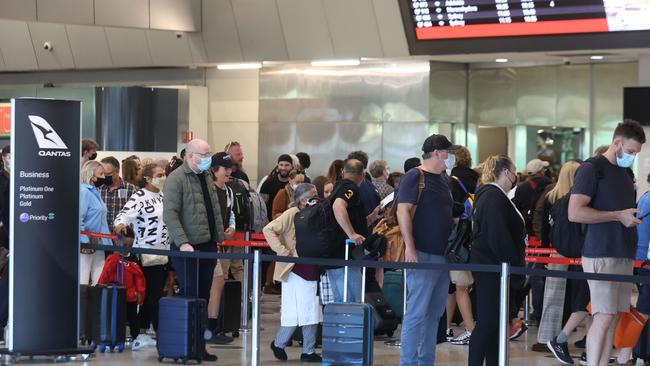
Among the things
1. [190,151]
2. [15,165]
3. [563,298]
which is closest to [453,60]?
[563,298]

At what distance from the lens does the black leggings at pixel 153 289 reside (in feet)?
38.8

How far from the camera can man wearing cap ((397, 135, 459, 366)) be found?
9188 millimetres

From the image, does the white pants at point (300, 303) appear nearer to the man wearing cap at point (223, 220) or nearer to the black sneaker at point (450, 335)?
the man wearing cap at point (223, 220)

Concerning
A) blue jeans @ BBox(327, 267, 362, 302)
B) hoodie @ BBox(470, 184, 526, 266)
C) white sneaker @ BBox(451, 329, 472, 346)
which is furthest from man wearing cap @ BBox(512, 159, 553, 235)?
hoodie @ BBox(470, 184, 526, 266)

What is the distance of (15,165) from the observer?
32.6ft

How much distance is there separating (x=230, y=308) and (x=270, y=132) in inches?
391

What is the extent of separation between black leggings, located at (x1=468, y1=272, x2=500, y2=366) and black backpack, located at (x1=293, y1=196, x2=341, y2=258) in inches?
80.1

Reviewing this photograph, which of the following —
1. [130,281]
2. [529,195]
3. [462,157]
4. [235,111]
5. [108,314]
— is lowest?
[108,314]

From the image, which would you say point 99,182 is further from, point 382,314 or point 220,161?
point 382,314

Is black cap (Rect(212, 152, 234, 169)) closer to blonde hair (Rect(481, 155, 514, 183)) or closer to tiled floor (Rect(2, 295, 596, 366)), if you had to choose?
tiled floor (Rect(2, 295, 596, 366))

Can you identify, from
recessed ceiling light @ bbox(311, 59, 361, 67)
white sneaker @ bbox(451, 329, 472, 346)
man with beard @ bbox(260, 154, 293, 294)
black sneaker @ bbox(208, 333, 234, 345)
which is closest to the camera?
black sneaker @ bbox(208, 333, 234, 345)

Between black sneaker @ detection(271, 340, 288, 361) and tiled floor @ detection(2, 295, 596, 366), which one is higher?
black sneaker @ detection(271, 340, 288, 361)

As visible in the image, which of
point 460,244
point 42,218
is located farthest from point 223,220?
point 460,244

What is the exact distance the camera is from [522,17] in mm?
17234
